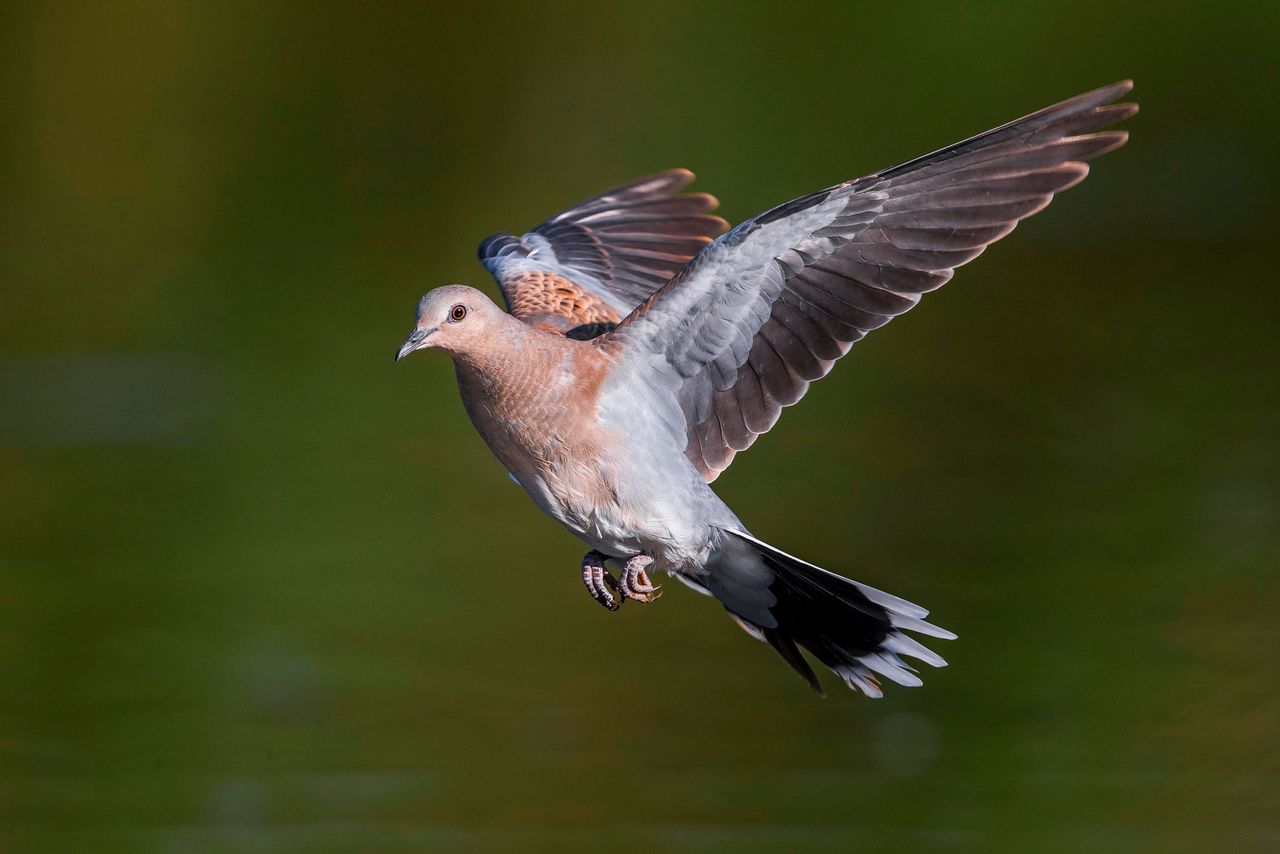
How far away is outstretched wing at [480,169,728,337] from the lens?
7426 millimetres

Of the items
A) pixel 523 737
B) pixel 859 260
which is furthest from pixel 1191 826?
pixel 859 260

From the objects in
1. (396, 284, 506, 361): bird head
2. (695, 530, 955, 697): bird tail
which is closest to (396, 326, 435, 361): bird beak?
(396, 284, 506, 361): bird head

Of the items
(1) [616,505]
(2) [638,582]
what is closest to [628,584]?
(2) [638,582]

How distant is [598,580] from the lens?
6137 millimetres

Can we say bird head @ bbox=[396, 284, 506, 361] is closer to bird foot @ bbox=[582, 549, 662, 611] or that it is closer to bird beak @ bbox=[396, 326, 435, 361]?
bird beak @ bbox=[396, 326, 435, 361]

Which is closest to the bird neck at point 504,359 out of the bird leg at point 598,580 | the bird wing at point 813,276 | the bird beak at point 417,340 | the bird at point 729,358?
the bird at point 729,358

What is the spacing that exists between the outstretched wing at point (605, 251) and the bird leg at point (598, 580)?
1112mm

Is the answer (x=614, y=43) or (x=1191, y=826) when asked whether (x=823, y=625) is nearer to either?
(x=1191, y=826)

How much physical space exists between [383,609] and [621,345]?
592 cm

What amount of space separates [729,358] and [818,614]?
0.94 metres

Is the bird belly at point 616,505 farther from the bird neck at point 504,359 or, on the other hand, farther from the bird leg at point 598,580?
the bird neck at point 504,359

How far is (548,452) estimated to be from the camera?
6062 mm

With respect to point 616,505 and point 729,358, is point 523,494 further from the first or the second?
point 616,505

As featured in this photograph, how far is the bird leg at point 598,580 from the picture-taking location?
6066 mm
